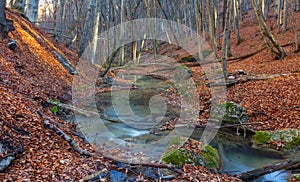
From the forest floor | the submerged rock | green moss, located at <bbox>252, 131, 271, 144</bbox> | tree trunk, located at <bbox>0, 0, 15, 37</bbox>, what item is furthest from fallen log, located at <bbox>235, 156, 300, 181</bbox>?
tree trunk, located at <bbox>0, 0, 15, 37</bbox>

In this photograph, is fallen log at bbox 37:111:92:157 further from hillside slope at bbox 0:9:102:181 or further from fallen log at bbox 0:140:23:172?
fallen log at bbox 0:140:23:172

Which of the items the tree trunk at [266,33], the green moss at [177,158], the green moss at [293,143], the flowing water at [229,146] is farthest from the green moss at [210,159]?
the tree trunk at [266,33]

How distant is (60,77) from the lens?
42.8 ft

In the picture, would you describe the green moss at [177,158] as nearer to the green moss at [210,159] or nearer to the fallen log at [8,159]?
the green moss at [210,159]

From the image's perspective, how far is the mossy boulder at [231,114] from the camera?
31.1ft

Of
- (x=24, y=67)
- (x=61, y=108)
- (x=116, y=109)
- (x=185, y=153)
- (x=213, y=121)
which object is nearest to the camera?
(x=185, y=153)

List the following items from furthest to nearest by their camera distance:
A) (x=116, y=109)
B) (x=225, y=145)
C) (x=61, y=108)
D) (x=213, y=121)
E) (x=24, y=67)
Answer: (x=116, y=109) → (x=24, y=67) → (x=213, y=121) → (x=61, y=108) → (x=225, y=145)

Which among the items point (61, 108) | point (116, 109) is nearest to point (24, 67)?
point (61, 108)

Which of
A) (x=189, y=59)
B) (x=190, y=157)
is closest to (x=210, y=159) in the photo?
(x=190, y=157)

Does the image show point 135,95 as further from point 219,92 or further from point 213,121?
point 213,121

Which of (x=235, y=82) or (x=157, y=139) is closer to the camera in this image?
(x=157, y=139)

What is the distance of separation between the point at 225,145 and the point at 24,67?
8.83 metres

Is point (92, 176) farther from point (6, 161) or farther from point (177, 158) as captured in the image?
point (177, 158)

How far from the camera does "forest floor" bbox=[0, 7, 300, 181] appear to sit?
211 inches
